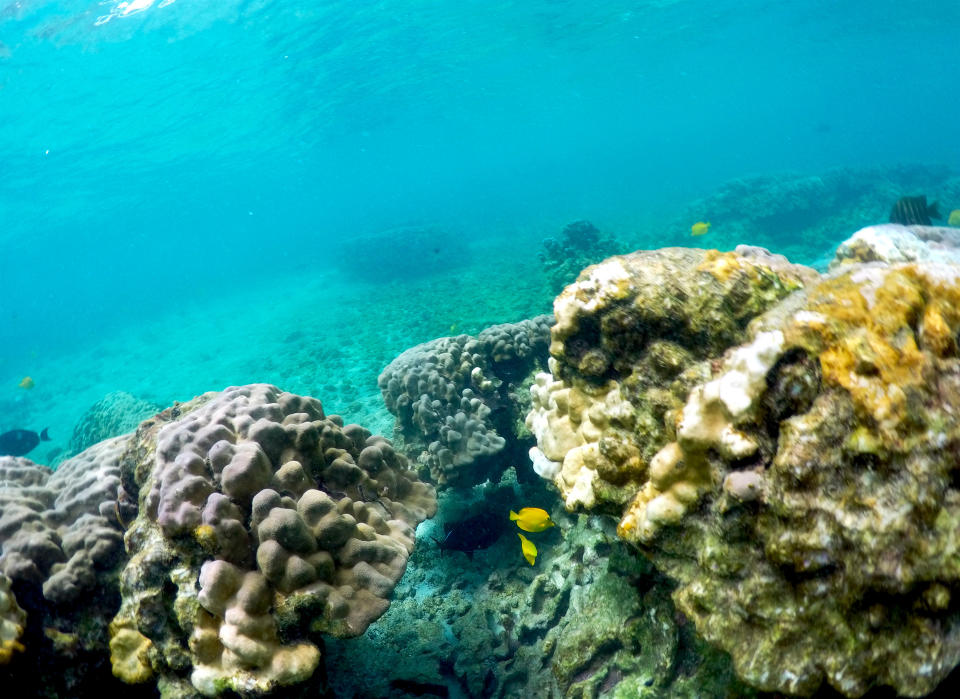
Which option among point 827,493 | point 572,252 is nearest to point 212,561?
point 827,493

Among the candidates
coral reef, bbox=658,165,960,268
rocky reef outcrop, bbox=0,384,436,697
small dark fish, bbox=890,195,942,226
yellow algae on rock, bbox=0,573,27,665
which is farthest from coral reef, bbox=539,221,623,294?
yellow algae on rock, bbox=0,573,27,665

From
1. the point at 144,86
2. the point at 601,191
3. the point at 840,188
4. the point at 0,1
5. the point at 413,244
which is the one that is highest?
→ the point at 0,1

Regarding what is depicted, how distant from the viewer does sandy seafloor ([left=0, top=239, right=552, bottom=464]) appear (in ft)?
46.7

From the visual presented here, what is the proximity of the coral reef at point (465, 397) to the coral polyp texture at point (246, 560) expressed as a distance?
1818 mm

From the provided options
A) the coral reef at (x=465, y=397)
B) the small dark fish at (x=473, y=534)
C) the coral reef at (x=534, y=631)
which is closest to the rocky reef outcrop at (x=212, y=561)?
the coral reef at (x=534, y=631)

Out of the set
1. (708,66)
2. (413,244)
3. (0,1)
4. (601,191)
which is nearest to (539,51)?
(601,191)

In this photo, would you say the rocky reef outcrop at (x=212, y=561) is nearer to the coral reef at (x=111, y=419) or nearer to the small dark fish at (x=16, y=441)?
the coral reef at (x=111, y=419)

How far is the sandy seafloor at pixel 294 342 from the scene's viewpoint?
14.2 metres

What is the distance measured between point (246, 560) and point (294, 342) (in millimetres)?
17970

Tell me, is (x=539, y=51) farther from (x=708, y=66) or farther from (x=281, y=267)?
(x=708, y=66)

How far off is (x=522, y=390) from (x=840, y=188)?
28.8 meters

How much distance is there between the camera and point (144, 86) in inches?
1200

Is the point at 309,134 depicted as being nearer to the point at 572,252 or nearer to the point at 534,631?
the point at 572,252

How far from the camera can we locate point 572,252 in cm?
1723
